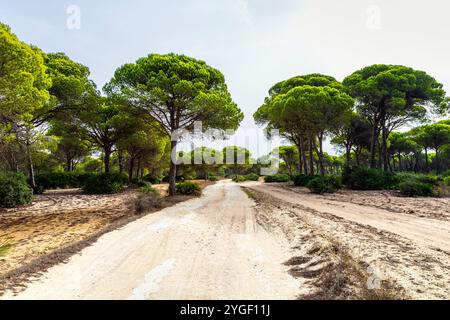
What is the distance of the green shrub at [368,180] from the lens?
60.3 ft

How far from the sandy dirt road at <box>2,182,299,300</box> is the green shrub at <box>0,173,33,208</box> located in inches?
344

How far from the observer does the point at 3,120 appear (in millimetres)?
10250

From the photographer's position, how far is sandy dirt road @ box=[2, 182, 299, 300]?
10.5ft

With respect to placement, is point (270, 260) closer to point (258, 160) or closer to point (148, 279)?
point (148, 279)

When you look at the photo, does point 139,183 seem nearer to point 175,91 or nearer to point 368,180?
point 175,91

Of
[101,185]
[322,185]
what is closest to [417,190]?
[322,185]

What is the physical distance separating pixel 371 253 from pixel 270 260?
1760mm

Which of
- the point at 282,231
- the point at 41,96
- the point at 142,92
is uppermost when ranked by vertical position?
the point at 142,92

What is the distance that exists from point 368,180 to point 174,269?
1853 centimetres

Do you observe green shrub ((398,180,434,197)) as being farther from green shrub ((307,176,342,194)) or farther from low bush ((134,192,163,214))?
low bush ((134,192,163,214))

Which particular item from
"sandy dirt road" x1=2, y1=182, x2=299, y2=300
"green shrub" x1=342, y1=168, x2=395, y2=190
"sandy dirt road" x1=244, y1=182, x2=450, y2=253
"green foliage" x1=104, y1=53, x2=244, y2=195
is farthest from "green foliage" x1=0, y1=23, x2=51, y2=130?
"green shrub" x1=342, y1=168, x2=395, y2=190

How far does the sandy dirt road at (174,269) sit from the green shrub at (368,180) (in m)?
15.3

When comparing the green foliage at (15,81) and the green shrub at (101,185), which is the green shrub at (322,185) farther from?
the green foliage at (15,81)
